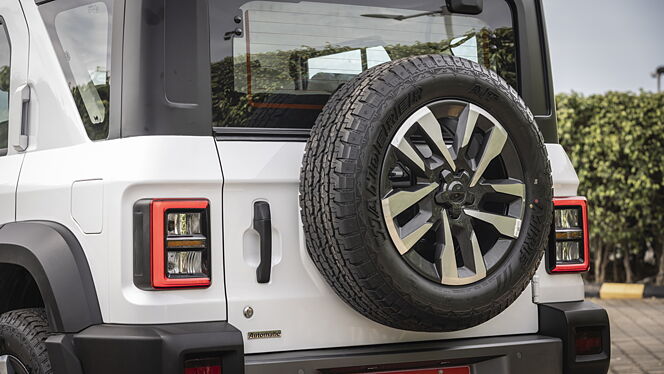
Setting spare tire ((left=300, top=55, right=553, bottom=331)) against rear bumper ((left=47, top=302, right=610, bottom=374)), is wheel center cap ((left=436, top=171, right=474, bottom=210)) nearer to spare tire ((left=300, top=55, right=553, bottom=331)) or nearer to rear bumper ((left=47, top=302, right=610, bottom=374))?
spare tire ((left=300, top=55, right=553, bottom=331))

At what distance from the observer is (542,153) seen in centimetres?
361

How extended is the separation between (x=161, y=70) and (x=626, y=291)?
709 centimetres

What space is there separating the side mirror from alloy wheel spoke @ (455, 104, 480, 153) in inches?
21.8

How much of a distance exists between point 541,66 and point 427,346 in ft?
4.42

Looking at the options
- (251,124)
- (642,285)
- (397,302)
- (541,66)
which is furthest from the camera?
(642,285)

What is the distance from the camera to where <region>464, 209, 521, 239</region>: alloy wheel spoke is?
342 centimetres

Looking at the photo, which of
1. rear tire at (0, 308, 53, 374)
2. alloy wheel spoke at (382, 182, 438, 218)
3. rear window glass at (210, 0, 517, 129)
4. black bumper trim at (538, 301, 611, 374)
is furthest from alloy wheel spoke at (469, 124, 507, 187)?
rear tire at (0, 308, 53, 374)

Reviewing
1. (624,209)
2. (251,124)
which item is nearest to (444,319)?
(251,124)

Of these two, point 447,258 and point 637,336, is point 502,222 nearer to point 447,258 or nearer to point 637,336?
point 447,258

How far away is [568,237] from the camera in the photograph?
3.98 meters

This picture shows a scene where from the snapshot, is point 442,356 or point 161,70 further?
point 442,356

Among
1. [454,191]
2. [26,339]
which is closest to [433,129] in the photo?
[454,191]

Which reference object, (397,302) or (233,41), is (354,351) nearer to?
(397,302)

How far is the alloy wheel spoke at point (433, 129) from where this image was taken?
3.37 m
